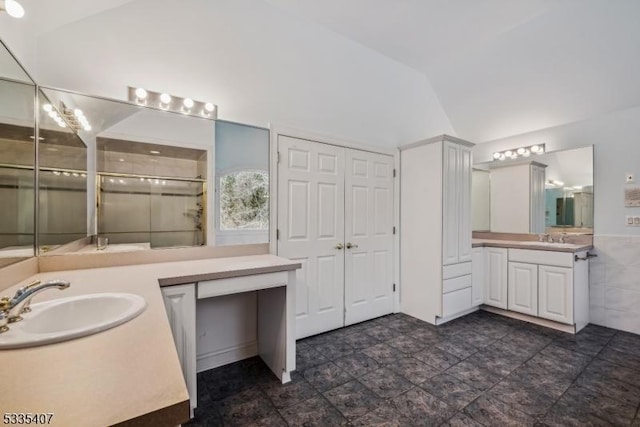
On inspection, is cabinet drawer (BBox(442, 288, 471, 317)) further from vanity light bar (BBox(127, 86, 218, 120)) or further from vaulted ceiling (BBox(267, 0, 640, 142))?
vanity light bar (BBox(127, 86, 218, 120))

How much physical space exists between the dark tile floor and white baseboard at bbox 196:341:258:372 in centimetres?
7

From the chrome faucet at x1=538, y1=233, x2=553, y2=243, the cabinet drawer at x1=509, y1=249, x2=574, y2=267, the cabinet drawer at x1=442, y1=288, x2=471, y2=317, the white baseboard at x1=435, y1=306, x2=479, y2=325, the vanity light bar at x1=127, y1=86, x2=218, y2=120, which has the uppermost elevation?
the vanity light bar at x1=127, y1=86, x2=218, y2=120

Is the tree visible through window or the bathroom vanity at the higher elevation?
the tree visible through window

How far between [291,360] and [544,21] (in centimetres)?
368

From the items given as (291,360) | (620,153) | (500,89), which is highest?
(500,89)

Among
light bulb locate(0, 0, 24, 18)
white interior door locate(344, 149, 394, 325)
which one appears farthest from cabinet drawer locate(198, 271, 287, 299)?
light bulb locate(0, 0, 24, 18)

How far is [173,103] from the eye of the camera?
6.77ft

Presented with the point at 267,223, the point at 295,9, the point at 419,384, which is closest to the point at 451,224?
the point at 419,384

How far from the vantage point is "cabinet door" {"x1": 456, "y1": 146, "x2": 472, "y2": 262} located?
10.3 feet

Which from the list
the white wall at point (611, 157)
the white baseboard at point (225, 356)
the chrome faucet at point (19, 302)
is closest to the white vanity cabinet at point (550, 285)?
the white wall at point (611, 157)

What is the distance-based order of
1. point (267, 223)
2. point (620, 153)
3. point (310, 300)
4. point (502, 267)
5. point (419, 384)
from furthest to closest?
point (502, 267) → point (620, 153) → point (310, 300) → point (267, 223) → point (419, 384)

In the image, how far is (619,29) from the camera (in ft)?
7.96

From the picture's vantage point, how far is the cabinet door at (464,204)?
315 cm

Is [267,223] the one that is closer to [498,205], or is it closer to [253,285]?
[253,285]
